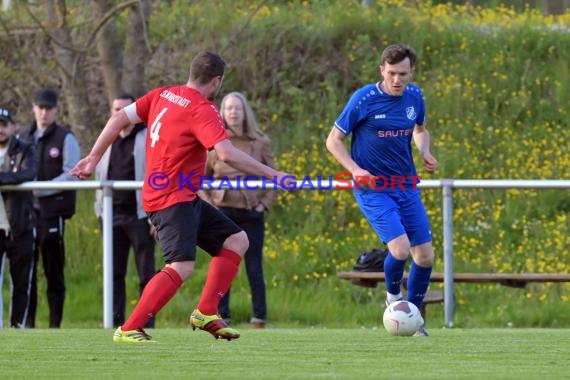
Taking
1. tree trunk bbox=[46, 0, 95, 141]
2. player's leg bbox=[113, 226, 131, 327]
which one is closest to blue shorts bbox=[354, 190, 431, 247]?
player's leg bbox=[113, 226, 131, 327]

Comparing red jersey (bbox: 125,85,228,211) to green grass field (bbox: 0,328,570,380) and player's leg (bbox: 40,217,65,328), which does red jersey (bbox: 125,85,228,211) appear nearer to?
green grass field (bbox: 0,328,570,380)

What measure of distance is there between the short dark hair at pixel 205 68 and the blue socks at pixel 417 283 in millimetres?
2440

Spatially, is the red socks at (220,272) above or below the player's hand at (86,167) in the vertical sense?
below

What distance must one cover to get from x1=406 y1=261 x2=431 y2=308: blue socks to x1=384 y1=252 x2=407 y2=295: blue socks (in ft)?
0.52

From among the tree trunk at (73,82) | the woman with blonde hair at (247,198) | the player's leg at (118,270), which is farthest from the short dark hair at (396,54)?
the tree trunk at (73,82)

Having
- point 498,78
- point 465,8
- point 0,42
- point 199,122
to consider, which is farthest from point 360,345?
point 465,8

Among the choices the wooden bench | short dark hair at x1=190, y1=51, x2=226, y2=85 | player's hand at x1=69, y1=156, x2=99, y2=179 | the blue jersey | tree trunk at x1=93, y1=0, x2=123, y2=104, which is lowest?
the wooden bench

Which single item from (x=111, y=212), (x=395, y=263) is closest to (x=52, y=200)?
(x=111, y=212)

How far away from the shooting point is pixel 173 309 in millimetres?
13578

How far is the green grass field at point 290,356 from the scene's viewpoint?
6273mm

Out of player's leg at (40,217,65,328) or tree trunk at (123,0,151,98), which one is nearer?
player's leg at (40,217,65,328)

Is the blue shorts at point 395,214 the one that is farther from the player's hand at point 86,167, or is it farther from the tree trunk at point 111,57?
the tree trunk at point 111,57

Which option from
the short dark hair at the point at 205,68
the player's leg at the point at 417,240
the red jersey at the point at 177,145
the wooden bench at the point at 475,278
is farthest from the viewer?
the wooden bench at the point at 475,278

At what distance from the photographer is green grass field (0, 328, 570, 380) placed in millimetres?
6273
